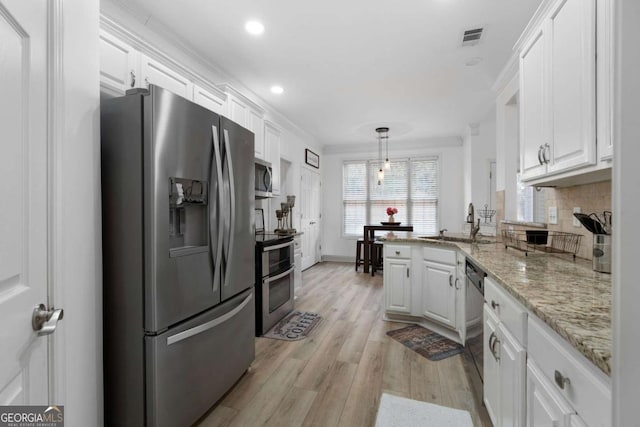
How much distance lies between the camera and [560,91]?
4.69 ft

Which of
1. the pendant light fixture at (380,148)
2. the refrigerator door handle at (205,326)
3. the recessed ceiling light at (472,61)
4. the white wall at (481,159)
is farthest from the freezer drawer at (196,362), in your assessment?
the white wall at (481,159)

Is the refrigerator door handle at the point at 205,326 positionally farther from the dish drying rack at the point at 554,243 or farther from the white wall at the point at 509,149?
the white wall at the point at 509,149

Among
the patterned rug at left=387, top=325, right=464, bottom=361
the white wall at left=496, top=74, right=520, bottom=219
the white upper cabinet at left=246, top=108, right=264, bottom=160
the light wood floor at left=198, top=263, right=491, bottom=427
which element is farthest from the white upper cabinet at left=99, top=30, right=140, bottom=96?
the white wall at left=496, top=74, right=520, bottom=219

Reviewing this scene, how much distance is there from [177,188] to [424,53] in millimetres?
2728

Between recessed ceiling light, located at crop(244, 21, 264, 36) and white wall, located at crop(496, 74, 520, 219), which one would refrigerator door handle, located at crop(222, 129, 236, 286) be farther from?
white wall, located at crop(496, 74, 520, 219)

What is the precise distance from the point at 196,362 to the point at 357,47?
2898 millimetres

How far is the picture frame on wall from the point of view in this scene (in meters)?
5.98

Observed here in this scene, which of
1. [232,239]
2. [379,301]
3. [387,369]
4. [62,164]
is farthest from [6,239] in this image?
[379,301]

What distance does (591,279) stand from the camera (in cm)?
127

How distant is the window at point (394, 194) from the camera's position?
636 cm

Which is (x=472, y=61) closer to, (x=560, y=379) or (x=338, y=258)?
(x=560, y=379)

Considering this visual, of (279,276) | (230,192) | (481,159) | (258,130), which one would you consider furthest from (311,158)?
(230,192)

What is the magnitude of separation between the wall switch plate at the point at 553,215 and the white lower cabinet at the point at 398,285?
126cm

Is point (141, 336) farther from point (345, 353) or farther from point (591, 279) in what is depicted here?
point (591, 279)
